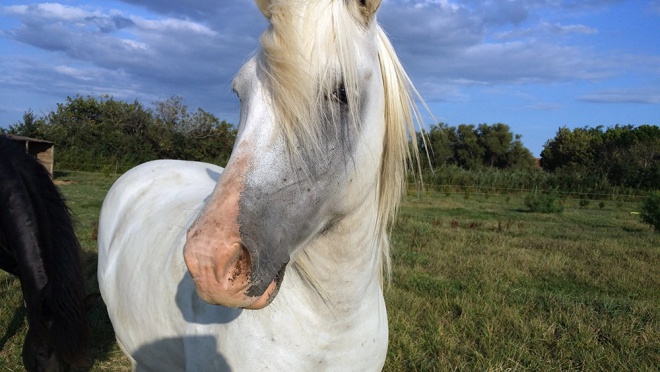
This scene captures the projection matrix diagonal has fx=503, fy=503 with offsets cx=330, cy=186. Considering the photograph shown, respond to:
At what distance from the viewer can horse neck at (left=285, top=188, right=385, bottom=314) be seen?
1.59 m

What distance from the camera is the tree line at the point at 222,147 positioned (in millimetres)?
25672

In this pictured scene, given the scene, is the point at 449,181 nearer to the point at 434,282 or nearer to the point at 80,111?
the point at 434,282

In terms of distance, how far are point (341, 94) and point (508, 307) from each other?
11.7ft

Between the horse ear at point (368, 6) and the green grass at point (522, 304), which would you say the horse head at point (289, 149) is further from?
the green grass at point (522, 304)

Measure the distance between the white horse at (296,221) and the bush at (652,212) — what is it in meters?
11.7

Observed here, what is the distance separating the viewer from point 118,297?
2678 millimetres

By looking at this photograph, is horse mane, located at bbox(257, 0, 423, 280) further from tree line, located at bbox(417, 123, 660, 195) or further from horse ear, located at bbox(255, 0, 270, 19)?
tree line, located at bbox(417, 123, 660, 195)

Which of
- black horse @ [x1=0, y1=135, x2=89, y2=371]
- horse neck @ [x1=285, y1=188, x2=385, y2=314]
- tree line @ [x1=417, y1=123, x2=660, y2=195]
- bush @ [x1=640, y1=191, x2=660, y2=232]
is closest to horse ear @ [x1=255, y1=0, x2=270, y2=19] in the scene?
horse neck @ [x1=285, y1=188, x2=385, y2=314]

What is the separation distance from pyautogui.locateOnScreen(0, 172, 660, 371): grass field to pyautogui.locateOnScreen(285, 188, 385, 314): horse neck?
5.83 feet

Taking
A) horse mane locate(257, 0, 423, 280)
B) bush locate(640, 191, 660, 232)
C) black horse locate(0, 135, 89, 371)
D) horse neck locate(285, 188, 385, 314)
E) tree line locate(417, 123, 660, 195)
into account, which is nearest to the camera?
horse mane locate(257, 0, 423, 280)

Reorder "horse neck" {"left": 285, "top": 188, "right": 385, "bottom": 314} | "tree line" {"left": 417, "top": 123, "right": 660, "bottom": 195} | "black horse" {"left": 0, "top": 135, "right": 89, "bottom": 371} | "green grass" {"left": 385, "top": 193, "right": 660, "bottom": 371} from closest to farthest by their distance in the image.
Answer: "horse neck" {"left": 285, "top": 188, "right": 385, "bottom": 314} < "black horse" {"left": 0, "top": 135, "right": 89, "bottom": 371} < "green grass" {"left": 385, "top": 193, "right": 660, "bottom": 371} < "tree line" {"left": 417, "top": 123, "right": 660, "bottom": 195}

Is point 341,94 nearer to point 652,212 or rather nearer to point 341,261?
point 341,261

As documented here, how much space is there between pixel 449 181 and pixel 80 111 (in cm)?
2559

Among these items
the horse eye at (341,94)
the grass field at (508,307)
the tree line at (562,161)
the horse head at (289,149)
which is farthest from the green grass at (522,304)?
the tree line at (562,161)
